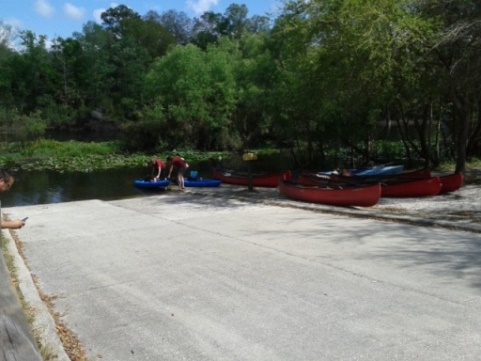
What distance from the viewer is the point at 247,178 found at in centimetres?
2189

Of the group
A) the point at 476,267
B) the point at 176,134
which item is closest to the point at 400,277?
the point at 476,267

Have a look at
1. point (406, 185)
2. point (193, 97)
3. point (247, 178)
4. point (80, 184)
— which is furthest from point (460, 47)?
point (193, 97)

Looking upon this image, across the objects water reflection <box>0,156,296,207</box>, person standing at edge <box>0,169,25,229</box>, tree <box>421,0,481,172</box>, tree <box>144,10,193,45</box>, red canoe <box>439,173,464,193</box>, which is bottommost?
water reflection <box>0,156,296,207</box>

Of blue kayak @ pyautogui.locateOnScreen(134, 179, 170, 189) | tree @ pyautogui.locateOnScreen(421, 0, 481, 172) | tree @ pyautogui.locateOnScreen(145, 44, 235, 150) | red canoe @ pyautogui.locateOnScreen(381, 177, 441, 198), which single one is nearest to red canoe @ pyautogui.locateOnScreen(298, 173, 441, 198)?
red canoe @ pyautogui.locateOnScreen(381, 177, 441, 198)

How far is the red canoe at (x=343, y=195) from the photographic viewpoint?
13.4 meters

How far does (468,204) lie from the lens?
44.7ft

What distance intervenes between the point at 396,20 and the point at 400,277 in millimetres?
9924

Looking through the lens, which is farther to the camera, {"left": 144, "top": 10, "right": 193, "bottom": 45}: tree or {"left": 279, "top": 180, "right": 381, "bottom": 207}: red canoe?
{"left": 144, "top": 10, "right": 193, "bottom": 45}: tree

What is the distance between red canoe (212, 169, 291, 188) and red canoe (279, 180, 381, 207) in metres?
3.31

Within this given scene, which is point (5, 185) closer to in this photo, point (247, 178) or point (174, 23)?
point (247, 178)

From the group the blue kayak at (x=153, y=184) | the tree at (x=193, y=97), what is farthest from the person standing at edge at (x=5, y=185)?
the tree at (x=193, y=97)

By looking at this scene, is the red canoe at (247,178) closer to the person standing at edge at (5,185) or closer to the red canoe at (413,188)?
the red canoe at (413,188)

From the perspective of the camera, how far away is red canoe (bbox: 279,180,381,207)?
13352mm

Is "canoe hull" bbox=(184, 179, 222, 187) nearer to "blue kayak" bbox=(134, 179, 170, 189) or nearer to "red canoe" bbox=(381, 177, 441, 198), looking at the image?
"blue kayak" bbox=(134, 179, 170, 189)
